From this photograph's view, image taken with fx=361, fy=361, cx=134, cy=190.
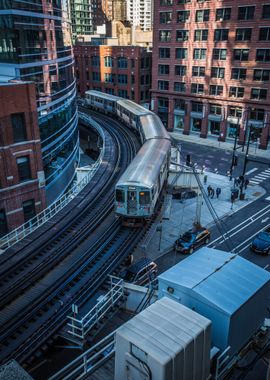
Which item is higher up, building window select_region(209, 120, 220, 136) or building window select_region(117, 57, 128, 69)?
building window select_region(117, 57, 128, 69)

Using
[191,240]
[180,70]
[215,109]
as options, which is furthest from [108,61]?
[191,240]

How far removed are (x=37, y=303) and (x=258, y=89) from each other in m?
52.3

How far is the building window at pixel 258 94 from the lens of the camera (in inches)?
2295

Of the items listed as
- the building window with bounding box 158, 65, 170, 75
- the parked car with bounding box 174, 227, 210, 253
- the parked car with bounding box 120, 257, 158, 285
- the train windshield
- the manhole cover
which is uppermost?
the building window with bounding box 158, 65, 170, 75

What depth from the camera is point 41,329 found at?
1647 centimetres

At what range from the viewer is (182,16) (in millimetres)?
64750

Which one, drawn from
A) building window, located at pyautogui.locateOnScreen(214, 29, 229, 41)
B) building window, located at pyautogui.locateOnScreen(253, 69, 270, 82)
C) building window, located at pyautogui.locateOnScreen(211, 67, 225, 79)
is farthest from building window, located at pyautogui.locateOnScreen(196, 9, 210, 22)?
building window, located at pyautogui.locateOnScreen(253, 69, 270, 82)

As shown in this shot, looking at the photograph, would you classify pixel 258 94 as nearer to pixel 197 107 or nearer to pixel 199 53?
pixel 197 107

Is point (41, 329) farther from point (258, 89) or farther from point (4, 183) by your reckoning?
point (258, 89)

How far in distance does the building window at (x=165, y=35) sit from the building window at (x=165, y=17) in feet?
5.57

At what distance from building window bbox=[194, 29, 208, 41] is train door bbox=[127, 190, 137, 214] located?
153 ft

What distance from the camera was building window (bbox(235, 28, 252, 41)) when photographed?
5750 cm

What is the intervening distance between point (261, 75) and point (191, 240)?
37947mm

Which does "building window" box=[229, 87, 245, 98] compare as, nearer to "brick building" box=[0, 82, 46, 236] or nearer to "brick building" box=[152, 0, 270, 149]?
"brick building" box=[152, 0, 270, 149]
